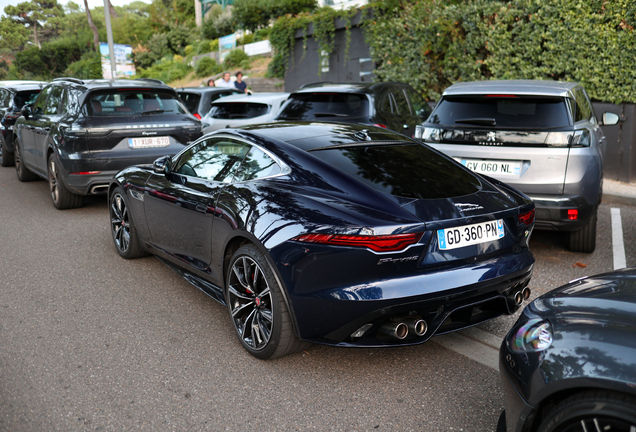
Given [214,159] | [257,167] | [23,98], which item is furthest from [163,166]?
[23,98]

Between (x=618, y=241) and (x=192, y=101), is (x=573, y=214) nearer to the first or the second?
(x=618, y=241)

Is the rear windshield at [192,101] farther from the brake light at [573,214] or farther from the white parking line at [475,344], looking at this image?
the white parking line at [475,344]

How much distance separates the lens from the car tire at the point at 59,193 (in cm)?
812

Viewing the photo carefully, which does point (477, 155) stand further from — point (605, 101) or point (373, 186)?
point (605, 101)

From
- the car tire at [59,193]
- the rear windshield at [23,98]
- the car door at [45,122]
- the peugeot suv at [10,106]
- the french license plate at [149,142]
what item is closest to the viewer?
the french license plate at [149,142]

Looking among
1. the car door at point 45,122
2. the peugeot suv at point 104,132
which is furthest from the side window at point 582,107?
the car door at point 45,122

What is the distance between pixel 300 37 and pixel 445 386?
1867 centimetres

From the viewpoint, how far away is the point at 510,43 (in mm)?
11094

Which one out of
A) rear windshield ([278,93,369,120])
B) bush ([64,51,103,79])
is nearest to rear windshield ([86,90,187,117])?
rear windshield ([278,93,369,120])

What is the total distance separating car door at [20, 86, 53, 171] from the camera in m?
9.23

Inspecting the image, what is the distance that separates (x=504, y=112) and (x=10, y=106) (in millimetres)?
10890

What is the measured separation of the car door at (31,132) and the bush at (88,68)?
134 feet

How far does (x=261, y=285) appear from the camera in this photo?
12.0 ft

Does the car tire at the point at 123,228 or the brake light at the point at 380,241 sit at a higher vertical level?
the brake light at the point at 380,241
